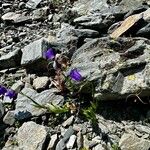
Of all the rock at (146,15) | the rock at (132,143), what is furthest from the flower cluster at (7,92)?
the rock at (146,15)

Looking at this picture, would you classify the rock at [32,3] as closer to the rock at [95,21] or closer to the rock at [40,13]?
the rock at [40,13]

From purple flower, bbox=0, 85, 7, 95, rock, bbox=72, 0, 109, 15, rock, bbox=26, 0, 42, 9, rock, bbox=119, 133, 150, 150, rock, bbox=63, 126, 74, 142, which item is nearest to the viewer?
rock, bbox=119, 133, 150, 150

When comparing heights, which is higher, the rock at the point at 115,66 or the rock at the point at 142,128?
the rock at the point at 115,66

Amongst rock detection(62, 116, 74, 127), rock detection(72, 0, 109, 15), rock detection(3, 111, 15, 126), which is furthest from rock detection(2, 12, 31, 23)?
rock detection(62, 116, 74, 127)

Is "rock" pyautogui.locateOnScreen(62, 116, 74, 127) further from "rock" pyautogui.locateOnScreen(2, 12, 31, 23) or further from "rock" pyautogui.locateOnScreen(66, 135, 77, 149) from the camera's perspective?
"rock" pyautogui.locateOnScreen(2, 12, 31, 23)

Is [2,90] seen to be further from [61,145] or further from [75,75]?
[61,145]

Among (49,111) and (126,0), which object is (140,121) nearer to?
(49,111)
